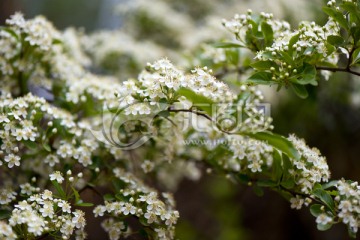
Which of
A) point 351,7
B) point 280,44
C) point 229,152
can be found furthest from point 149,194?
point 351,7

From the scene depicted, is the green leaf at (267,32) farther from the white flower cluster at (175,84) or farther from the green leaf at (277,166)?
the green leaf at (277,166)

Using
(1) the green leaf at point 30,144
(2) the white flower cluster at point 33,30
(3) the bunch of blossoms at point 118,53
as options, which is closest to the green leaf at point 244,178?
(1) the green leaf at point 30,144

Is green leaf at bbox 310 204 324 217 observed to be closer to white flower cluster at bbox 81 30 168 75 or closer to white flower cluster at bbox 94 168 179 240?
white flower cluster at bbox 94 168 179 240

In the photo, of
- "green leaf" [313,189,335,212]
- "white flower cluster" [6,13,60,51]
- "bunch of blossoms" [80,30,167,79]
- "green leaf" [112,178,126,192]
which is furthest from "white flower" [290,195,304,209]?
"bunch of blossoms" [80,30,167,79]

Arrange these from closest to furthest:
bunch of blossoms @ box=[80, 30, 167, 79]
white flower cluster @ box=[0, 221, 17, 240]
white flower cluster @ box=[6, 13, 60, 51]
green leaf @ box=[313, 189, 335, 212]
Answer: white flower cluster @ box=[0, 221, 17, 240] → green leaf @ box=[313, 189, 335, 212] → white flower cluster @ box=[6, 13, 60, 51] → bunch of blossoms @ box=[80, 30, 167, 79]

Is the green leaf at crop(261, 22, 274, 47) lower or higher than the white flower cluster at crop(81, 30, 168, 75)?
lower

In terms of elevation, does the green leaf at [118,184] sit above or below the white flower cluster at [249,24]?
below

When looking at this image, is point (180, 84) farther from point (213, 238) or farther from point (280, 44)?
point (213, 238)
